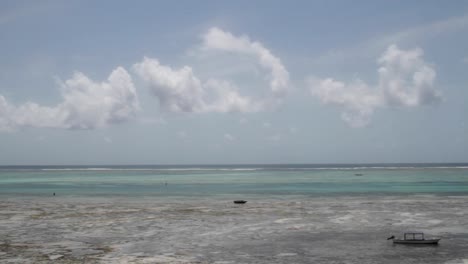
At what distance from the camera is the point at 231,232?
24875mm

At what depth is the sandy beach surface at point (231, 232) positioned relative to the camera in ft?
61.8

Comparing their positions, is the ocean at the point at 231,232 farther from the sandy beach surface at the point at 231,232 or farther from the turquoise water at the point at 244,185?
the turquoise water at the point at 244,185

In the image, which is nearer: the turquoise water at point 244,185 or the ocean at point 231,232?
the ocean at point 231,232

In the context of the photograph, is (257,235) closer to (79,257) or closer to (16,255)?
(79,257)

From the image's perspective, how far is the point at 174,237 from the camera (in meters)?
23.5

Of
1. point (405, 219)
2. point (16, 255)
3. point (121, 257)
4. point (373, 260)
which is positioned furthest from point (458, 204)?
point (16, 255)

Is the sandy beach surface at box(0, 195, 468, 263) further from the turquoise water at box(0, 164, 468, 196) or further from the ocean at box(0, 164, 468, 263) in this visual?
the turquoise water at box(0, 164, 468, 196)

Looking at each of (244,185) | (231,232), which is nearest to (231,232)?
(231,232)

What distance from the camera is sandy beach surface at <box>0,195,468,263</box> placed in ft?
61.8

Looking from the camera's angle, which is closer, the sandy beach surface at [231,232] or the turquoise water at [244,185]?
the sandy beach surface at [231,232]

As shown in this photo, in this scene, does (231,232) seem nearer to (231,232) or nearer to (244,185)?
(231,232)

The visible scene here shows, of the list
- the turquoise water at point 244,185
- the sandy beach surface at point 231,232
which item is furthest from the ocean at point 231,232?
the turquoise water at point 244,185

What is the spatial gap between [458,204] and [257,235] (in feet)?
72.0

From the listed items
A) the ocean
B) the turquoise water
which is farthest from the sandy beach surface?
the turquoise water
